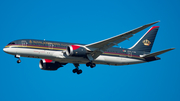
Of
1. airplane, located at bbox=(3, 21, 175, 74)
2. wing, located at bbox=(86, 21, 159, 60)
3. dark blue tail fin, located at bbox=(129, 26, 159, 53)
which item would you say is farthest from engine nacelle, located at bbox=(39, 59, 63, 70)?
dark blue tail fin, located at bbox=(129, 26, 159, 53)

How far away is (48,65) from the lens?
45.0m

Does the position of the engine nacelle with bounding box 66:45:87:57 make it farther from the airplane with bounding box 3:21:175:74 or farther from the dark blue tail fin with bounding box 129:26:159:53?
the dark blue tail fin with bounding box 129:26:159:53

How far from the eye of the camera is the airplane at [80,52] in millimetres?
37094

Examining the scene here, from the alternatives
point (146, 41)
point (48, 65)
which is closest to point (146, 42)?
point (146, 41)

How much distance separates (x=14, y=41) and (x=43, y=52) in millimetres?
4423

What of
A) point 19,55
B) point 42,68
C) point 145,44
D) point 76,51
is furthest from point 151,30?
point 19,55

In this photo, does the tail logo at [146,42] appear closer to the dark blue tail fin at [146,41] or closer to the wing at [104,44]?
the dark blue tail fin at [146,41]

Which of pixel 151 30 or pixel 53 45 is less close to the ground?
pixel 151 30

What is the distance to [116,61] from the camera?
143ft

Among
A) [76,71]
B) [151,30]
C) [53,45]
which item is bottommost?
[76,71]

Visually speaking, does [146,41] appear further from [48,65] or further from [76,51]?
[48,65]

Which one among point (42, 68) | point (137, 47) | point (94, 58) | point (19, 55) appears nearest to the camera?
point (19, 55)

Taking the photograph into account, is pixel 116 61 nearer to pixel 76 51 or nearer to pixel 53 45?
pixel 76 51

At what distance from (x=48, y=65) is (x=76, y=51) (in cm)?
880
